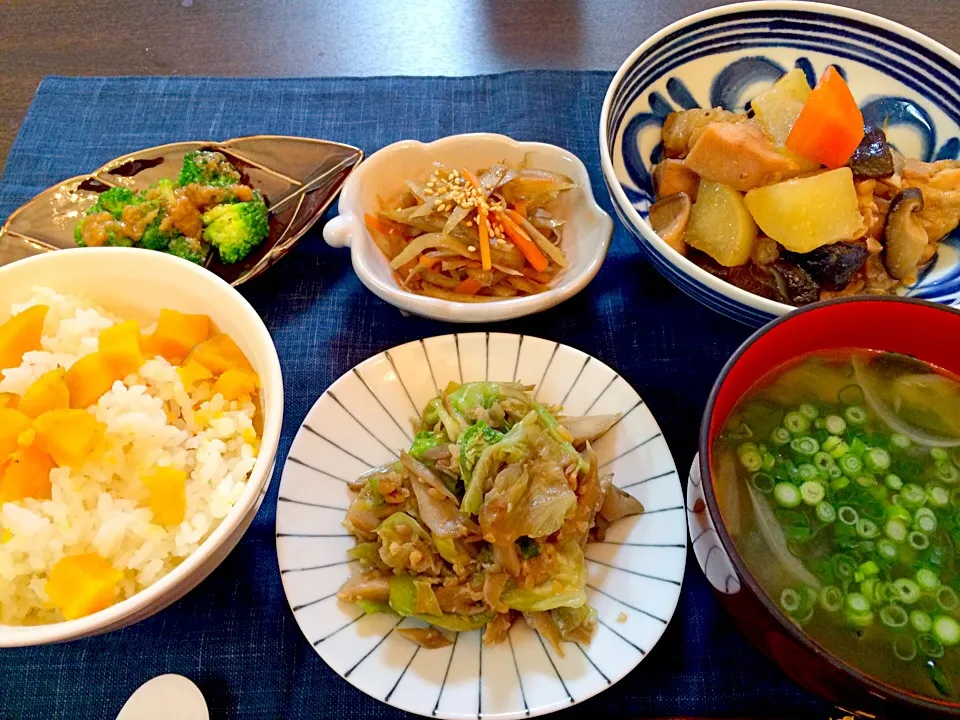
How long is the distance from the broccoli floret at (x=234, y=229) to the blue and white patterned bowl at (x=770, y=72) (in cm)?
102

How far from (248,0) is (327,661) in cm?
291

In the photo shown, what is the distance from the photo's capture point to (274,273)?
207 cm

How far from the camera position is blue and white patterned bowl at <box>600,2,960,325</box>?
74.2 inches

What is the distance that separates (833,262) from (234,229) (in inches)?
63.2

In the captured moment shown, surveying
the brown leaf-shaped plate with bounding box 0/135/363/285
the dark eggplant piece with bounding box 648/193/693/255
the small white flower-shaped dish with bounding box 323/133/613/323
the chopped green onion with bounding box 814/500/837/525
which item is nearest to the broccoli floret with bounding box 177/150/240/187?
the brown leaf-shaped plate with bounding box 0/135/363/285

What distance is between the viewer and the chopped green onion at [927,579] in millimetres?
1215

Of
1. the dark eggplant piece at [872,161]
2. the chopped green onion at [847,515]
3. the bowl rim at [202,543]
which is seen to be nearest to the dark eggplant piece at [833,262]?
the dark eggplant piece at [872,161]

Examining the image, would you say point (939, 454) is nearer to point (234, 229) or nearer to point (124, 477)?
point (124, 477)

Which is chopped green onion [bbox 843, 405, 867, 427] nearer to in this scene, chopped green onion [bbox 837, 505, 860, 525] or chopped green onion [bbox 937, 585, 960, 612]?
chopped green onion [bbox 837, 505, 860, 525]

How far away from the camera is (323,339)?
6.34ft

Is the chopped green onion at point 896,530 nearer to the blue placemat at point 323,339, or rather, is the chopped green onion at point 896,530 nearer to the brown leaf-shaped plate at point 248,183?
the blue placemat at point 323,339

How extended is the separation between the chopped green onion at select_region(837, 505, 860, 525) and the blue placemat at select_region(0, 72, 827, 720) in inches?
15.1

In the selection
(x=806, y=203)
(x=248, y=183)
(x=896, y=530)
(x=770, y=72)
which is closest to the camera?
(x=896, y=530)

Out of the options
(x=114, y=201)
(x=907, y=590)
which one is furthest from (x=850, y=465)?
(x=114, y=201)
